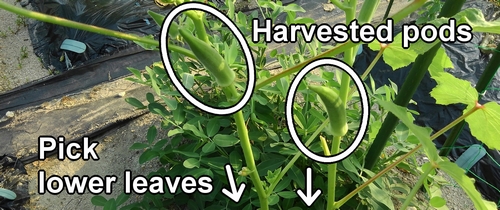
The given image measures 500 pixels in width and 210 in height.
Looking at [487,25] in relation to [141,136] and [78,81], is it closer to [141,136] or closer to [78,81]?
[141,136]

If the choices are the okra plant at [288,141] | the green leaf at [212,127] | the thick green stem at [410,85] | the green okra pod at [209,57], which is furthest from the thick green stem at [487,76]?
the green okra pod at [209,57]

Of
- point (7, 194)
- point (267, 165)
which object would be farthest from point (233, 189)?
point (7, 194)

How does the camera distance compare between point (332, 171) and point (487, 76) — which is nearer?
point (332, 171)

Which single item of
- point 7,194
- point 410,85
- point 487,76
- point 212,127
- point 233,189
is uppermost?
point 410,85

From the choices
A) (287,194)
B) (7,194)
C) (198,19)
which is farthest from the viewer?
(7,194)

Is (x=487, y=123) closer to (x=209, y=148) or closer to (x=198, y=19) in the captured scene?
(x=198, y=19)

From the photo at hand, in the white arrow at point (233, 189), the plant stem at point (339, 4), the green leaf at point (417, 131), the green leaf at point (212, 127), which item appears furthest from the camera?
the green leaf at point (212, 127)

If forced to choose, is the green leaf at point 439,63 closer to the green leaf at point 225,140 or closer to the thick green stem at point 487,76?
the thick green stem at point 487,76

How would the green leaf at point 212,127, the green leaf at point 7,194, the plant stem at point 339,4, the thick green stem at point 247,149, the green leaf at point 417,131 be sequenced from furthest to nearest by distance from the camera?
the green leaf at point 7,194 < the green leaf at point 212,127 < the thick green stem at point 247,149 < the plant stem at point 339,4 < the green leaf at point 417,131
